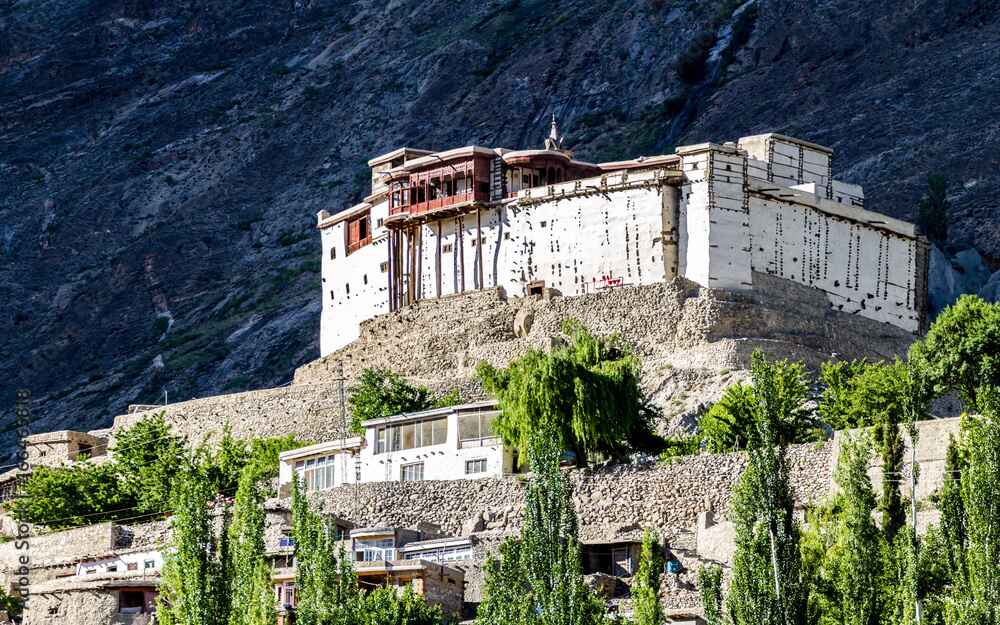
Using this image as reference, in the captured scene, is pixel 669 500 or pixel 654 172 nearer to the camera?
pixel 669 500

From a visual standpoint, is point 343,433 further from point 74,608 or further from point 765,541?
Result: point 765,541

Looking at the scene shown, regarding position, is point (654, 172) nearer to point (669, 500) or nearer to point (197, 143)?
point (669, 500)

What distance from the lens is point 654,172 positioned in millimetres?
79750

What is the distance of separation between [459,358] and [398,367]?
284cm

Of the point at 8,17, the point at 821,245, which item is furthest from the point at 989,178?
the point at 8,17

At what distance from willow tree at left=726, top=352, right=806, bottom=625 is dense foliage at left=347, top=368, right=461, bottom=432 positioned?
28.6m

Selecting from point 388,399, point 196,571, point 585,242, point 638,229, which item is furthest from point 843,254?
point 196,571

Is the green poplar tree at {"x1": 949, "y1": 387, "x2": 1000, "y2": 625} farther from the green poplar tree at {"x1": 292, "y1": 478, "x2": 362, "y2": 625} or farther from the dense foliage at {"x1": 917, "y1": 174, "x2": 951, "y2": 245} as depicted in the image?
the dense foliage at {"x1": 917, "y1": 174, "x2": 951, "y2": 245}

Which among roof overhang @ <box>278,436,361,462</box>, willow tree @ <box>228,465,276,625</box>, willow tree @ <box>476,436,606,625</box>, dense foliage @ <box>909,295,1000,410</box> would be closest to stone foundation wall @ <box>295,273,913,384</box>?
roof overhang @ <box>278,436,361,462</box>

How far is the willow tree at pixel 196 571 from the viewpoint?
1820 inches

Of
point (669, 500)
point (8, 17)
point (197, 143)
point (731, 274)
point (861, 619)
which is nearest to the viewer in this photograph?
point (861, 619)

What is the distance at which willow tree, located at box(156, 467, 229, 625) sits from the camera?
152 feet

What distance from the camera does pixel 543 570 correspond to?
149 feet

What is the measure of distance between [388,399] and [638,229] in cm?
1146
